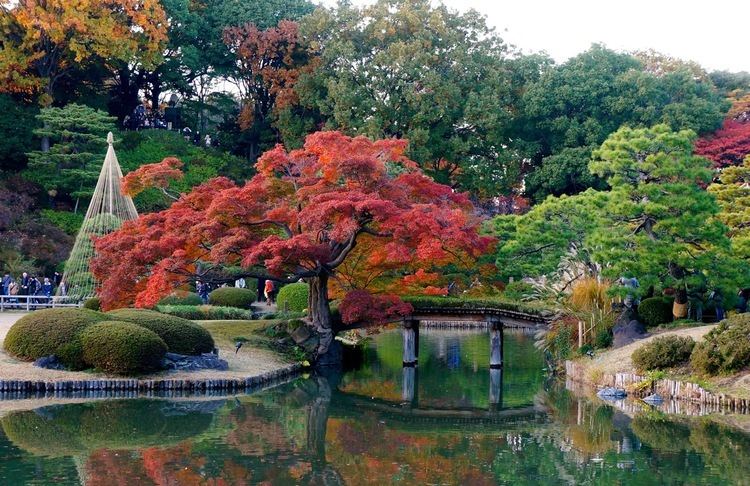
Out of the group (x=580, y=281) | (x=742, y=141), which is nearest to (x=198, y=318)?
(x=580, y=281)

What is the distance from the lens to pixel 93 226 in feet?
105

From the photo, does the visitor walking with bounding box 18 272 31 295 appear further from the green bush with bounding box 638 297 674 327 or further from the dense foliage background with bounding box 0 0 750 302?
the green bush with bounding box 638 297 674 327

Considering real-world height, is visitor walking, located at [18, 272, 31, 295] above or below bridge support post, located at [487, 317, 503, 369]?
above

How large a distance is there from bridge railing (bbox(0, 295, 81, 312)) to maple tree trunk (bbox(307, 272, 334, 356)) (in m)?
9.13

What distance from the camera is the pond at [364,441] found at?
531 inches

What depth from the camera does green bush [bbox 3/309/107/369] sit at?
2067cm

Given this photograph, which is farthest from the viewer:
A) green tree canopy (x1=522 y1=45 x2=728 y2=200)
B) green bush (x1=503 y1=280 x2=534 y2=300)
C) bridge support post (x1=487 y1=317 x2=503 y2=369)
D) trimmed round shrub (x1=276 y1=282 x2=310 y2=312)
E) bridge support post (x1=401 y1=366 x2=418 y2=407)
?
green tree canopy (x1=522 y1=45 x2=728 y2=200)

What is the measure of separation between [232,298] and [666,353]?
51.5ft

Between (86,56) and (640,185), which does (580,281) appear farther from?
(86,56)

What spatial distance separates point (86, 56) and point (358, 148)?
20773 mm

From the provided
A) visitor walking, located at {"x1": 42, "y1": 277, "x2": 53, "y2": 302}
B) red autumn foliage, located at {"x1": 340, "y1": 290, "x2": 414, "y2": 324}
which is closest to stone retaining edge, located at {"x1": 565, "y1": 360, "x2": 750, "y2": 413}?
red autumn foliage, located at {"x1": 340, "y1": 290, "x2": 414, "y2": 324}

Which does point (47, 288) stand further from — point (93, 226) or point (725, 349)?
point (725, 349)

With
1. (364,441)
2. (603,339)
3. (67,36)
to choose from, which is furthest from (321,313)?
(67,36)

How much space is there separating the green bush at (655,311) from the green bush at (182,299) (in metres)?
13.7
